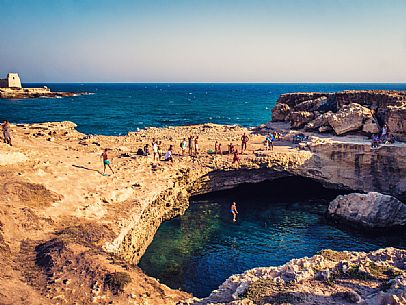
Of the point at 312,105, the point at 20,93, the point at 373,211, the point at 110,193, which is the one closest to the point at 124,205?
the point at 110,193

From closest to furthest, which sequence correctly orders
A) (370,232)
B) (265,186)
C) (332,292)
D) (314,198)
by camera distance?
(332,292), (370,232), (314,198), (265,186)

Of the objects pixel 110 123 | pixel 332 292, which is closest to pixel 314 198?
pixel 332 292

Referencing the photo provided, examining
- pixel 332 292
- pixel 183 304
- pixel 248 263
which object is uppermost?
pixel 332 292

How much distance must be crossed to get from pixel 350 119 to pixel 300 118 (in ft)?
20.7

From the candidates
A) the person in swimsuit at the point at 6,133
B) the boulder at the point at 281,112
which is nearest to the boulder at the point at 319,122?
the boulder at the point at 281,112

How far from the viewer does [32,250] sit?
47.2ft

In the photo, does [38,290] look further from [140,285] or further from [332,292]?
[332,292]

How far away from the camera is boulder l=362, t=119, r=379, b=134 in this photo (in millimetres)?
31572

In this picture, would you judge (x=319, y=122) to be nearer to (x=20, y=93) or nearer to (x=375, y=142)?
(x=375, y=142)

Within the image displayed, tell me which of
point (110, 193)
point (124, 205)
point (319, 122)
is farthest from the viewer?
point (319, 122)

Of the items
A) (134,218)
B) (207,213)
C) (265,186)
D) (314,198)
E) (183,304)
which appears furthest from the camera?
(265,186)

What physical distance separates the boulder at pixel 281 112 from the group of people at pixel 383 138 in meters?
14.0

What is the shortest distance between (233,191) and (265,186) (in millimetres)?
3354

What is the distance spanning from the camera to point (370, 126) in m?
31.7
